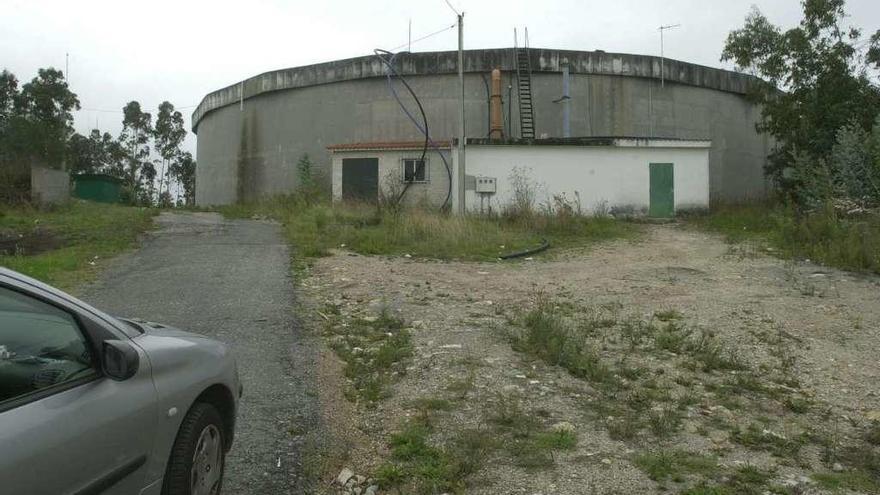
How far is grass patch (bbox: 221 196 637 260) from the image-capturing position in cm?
1306

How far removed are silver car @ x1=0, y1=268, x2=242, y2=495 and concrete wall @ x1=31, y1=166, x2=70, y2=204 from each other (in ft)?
56.3

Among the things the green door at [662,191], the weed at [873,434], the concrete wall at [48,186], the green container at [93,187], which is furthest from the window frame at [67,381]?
the green container at [93,187]

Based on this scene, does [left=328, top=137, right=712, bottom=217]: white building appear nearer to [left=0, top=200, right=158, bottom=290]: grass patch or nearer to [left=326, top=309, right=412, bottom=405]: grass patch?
[left=0, top=200, right=158, bottom=290]: grass patch

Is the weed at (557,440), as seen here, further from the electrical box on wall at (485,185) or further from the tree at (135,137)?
the tree at (135,137)

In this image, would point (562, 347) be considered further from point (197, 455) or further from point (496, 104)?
point (496, 104)

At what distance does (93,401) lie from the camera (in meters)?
2.49

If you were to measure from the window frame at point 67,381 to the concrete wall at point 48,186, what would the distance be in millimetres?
17558

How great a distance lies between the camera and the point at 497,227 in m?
15.5

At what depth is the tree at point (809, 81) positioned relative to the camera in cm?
1775

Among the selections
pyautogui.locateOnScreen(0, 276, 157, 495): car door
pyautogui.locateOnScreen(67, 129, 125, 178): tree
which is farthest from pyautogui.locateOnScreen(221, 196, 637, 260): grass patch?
pyautogui.locateOnScreen(67, 129, 125, 178): tree

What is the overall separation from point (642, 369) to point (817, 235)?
861 cm

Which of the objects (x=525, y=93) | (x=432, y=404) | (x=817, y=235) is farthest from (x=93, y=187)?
(x=432, y=404)

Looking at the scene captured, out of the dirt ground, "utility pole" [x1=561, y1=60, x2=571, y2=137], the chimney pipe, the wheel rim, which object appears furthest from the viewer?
"utility pole" [x1=561, y1=60, x2=571, y2=137]

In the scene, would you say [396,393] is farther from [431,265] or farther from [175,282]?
[431,265]
